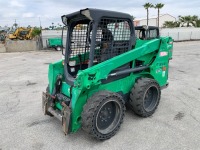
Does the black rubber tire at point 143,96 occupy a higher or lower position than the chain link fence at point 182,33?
lower

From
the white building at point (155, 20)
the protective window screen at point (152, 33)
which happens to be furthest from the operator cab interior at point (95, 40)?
the white building at point (155, 20)

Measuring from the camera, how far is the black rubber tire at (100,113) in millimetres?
3061

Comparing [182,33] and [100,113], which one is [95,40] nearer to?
[100,113]

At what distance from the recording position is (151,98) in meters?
4.29

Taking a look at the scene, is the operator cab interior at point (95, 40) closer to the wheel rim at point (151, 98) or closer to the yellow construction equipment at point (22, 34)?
the wheel rim at point (151, 98)

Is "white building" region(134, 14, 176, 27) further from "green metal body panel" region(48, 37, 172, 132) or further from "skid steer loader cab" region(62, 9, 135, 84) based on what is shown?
"skid steer loader cab" region(62, 9, 135, 84)

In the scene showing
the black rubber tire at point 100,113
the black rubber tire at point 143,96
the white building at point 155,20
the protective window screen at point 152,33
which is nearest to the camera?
the black rubber tire at point 100,113

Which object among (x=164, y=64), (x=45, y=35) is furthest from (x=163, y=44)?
(x=45, y=35)

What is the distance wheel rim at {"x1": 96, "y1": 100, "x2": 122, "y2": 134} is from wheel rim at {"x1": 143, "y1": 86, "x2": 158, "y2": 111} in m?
0.86

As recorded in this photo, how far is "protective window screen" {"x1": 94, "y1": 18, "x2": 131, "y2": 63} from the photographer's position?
340cm

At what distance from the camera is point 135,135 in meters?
3.46

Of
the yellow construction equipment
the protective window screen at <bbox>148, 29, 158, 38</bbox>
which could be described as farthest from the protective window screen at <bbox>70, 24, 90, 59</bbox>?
the yellow construction equipment

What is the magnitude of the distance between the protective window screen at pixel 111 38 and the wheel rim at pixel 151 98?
43.1 inches

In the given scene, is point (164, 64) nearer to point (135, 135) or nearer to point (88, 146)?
point (135, 135)
